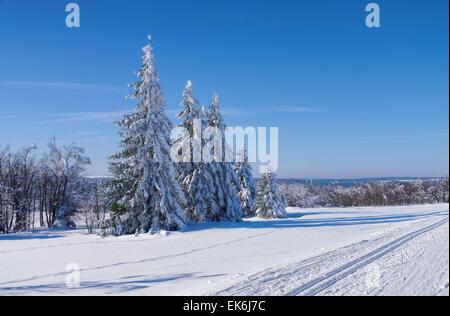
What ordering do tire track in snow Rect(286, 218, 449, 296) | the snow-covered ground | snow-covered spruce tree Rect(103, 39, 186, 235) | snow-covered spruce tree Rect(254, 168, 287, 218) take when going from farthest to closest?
snow-covered spruce tree Rect(254, 168, 287, 218) < snow-covered spruce tree Rect(103, 39, 186, 235) < the snow-covered ground < tire track in snow Rect(286, 218, 449, 296)

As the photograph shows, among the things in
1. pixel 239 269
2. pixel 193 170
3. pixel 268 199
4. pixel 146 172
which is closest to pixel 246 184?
pixel 268 199

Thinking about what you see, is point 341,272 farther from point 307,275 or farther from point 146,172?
point 146,172

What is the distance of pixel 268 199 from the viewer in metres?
45.6

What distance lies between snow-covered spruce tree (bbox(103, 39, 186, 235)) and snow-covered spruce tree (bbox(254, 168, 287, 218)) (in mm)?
20227

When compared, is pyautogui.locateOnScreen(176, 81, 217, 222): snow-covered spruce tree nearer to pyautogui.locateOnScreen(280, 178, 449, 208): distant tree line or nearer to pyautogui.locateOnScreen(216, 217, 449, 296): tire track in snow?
pyautogui.locateOnScreen(216, 217, 449, 296): tire track in snow

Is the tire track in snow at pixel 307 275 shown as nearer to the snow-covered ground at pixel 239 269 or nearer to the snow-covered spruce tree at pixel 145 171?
the snow-covered ground at pixel 239 269

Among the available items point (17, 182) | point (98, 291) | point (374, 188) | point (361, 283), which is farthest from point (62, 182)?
point (374, 188)

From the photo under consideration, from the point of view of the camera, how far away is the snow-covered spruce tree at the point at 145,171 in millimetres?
25484

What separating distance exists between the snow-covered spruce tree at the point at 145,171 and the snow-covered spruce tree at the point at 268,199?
796 inches

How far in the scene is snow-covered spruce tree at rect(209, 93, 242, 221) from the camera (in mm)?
33031

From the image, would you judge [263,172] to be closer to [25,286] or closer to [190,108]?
[190,108]

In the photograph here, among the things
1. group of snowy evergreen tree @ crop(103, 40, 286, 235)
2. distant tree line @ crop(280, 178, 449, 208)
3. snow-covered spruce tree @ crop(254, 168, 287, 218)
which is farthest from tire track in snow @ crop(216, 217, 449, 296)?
distant tree line @ crop(280, 178, 449, 208)

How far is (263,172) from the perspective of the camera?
46156mm
